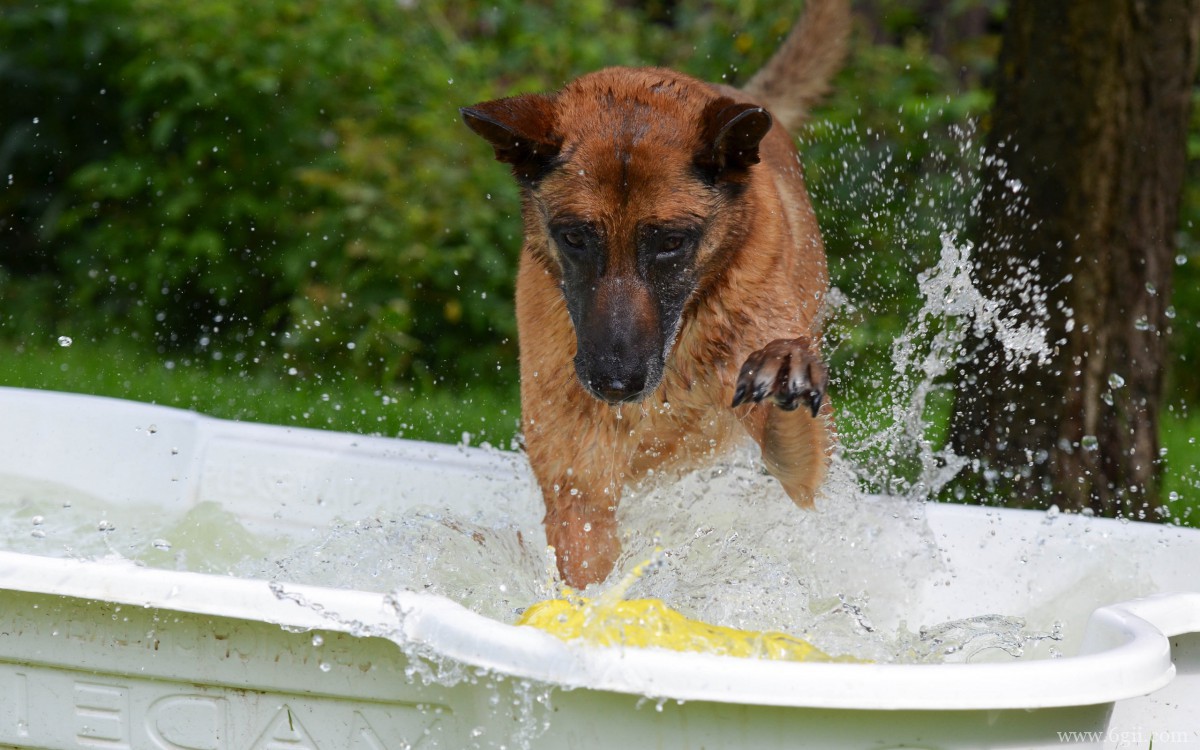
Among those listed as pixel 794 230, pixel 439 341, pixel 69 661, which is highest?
pixel 439 341

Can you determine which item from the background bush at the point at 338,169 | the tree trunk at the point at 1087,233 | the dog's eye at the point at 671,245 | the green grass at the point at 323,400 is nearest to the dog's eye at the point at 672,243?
the dog's eye at the point at 671,245

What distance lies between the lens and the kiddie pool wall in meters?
2.59

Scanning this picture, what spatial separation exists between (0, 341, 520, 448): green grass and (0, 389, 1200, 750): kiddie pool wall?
2.95 m

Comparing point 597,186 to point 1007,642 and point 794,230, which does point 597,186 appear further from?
point 1007,642

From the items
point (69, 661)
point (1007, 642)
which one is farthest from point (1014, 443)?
point (69, 661)

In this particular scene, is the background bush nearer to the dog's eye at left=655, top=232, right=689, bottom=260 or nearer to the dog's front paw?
the dog's eye at left=655, top=232, right=689, bottom=260

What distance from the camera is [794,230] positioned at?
427cm

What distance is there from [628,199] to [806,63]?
2.19 metres

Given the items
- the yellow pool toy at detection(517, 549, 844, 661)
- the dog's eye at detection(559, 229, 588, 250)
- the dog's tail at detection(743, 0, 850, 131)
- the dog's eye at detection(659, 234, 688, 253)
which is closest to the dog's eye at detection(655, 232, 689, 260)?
the dog's eye at detection(659, 234, 688, 253)

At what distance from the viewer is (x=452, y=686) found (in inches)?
115

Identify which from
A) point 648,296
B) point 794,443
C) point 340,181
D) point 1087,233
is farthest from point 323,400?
point 1087,233

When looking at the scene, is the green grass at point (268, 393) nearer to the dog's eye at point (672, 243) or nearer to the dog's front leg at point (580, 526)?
the dog's front leg at point (580, 526)

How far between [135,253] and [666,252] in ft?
19.7

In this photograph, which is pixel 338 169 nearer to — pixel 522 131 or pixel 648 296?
pixel 522 131
